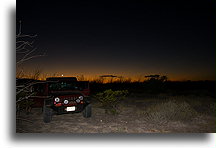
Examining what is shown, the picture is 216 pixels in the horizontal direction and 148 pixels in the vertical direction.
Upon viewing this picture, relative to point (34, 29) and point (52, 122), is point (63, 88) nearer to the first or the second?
point (52, 122)

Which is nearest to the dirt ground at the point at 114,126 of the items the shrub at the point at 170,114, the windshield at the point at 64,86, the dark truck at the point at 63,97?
the shrub at the point at 170,114

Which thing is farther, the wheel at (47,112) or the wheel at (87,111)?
the wheel at (87,111)

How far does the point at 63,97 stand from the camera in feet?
24.8

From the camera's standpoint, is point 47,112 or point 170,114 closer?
point 47,112

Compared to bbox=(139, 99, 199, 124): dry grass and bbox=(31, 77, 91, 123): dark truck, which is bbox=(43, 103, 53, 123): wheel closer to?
bbox=(31, 77, 91, 123): dark truck

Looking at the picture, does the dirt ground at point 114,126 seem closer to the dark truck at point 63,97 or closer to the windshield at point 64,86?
the dark truck at point 63,97

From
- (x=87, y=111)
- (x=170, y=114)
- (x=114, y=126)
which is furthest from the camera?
(x=87, y=111)

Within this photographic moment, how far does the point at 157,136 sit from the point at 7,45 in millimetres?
4065

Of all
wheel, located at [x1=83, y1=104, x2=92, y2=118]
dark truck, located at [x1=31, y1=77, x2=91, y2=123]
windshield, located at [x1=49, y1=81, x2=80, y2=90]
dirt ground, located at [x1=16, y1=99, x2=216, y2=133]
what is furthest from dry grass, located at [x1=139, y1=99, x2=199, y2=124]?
windshield, located at [x1=49, y1=81, x2=80, y2=90]

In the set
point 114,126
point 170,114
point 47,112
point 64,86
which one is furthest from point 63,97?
point 170,114

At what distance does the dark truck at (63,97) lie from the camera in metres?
7.54

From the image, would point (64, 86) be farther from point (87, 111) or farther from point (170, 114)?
point (170, 114)

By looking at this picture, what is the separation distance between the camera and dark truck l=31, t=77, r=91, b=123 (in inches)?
297
